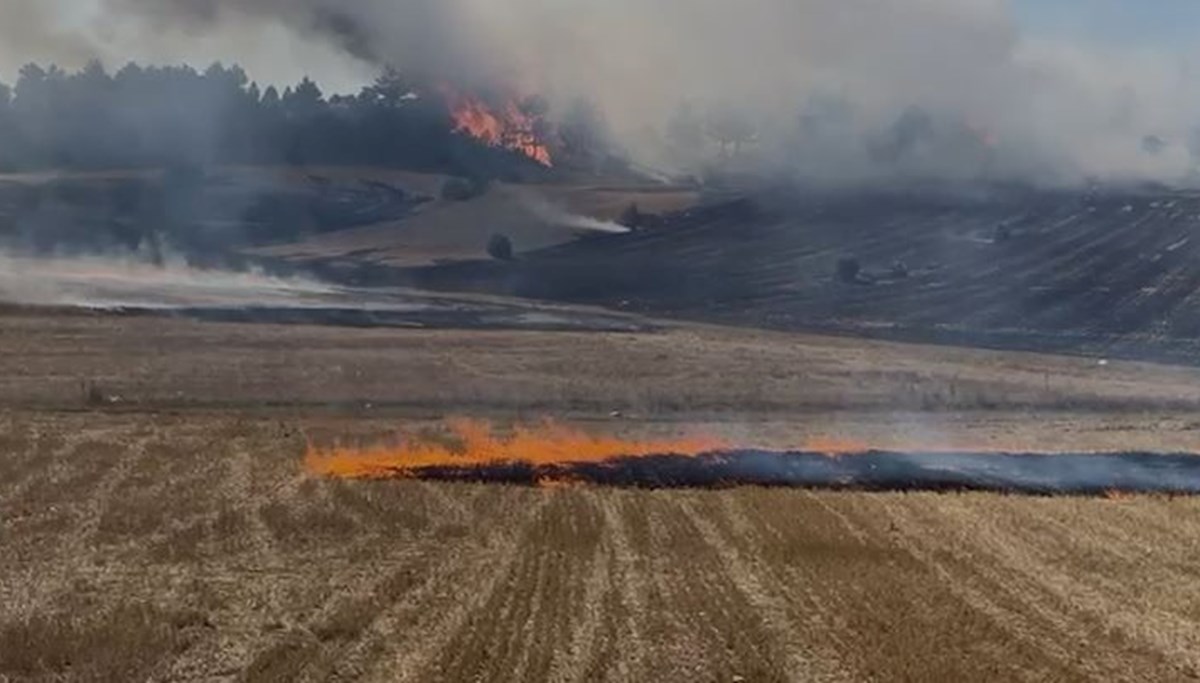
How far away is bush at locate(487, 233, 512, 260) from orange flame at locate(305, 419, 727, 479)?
77997 mm

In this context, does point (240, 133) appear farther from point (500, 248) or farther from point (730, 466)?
point (730, 466)

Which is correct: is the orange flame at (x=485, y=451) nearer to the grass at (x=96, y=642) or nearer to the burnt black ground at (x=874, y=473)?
the burnt black ground at (x=874, y=473)

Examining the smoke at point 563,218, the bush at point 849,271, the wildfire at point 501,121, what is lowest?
the bush at point 849,271

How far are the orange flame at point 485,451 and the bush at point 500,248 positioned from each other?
77997 millimetres

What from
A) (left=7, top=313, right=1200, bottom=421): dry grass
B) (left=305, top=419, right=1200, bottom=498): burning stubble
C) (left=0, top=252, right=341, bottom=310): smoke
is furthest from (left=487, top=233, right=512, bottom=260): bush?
(left=305, top=419, right=1200, bottom=498): burning stubble

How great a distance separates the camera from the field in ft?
72.4

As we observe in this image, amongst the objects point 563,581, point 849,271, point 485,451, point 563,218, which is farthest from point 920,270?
point 563,581

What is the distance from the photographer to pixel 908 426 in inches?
2157

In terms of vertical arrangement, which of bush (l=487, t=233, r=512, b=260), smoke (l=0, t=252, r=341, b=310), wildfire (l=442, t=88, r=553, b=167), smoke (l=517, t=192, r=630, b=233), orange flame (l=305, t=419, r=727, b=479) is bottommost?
orange flame (l=305, t=419, r=727, b=479)

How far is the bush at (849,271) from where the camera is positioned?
11062 centimetres

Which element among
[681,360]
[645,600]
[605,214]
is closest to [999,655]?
[645,600]

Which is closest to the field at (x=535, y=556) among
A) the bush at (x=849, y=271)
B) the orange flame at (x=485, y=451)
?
the orange flame at (x=485, y=451)

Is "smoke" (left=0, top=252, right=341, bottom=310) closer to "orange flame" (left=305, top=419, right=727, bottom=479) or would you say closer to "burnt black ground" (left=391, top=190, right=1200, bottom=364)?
"burnt black ground" (left=391, top=190, right=1200, bottom=364)

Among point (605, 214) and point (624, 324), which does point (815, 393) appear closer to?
point (624, 324)
